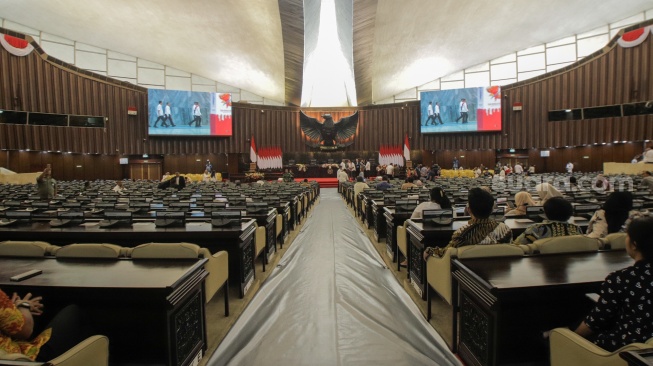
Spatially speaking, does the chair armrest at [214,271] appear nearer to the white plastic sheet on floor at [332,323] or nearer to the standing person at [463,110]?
the white plastic sheet on floor at [332,323]

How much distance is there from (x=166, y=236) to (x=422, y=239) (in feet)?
8.72

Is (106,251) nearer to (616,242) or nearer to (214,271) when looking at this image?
(214,271)

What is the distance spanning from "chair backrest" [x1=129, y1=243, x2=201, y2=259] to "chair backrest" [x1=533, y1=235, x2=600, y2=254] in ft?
8.13

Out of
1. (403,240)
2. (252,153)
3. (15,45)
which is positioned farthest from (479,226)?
(15,45)

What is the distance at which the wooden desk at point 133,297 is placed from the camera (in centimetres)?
196

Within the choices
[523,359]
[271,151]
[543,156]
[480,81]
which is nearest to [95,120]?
[271,151]

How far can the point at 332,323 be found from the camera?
3.08 meters

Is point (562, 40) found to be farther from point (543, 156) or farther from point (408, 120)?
point (408, 120)

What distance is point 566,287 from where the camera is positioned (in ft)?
6.15

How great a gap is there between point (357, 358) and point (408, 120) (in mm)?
23464

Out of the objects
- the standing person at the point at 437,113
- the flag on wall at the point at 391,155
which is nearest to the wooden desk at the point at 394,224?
the flag on wall at the point at 391,155

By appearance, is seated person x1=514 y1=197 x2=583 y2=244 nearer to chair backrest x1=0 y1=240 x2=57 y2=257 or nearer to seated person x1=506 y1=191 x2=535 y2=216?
seated person x1=506 y1=191 x2=535 y2=216

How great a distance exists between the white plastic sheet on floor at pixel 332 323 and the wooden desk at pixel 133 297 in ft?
1.46

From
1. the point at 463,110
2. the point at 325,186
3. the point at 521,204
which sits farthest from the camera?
the point at 463,110
